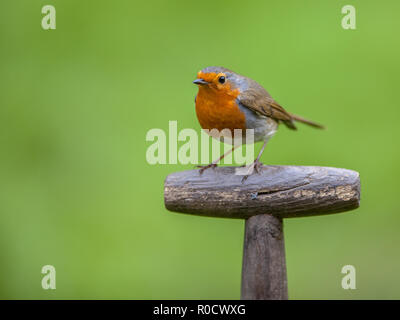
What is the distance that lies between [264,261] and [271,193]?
0.39 metres

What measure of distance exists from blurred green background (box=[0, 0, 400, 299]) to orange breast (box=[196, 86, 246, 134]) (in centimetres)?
200

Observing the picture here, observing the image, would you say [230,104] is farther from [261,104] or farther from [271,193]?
[271,193]

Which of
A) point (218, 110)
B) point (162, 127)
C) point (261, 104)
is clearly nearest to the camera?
point (218, 110)

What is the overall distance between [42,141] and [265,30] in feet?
9.66

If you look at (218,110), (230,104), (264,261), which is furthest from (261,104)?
(264,261)

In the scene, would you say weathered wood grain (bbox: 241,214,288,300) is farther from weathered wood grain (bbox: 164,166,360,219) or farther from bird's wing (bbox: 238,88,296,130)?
bird's wing (bbox: 238,88,296,130)

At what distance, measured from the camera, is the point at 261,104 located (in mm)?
4363

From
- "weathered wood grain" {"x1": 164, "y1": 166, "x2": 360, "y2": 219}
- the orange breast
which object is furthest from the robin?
"weathered wood grain" {"x1": 164, "y1": 166, "x2": 360, "y2": 219}

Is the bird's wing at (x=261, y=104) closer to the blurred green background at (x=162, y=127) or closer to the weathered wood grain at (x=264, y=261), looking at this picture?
the weathered wood grain at (x=264, y=261)

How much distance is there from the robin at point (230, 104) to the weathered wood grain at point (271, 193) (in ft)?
0.87

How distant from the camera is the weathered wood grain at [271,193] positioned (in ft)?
11.7
